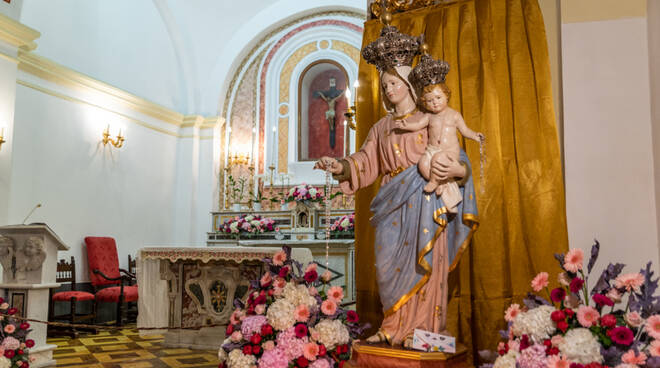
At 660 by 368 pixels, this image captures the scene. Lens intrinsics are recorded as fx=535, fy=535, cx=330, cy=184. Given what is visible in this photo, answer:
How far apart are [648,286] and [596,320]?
190mm

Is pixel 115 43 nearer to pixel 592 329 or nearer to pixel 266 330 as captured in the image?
pixel 266 330

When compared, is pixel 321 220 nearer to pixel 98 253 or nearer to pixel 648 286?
pixel 98 253

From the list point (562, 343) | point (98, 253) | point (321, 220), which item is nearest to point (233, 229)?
point (321, 220)

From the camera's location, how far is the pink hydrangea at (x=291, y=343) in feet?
8.10

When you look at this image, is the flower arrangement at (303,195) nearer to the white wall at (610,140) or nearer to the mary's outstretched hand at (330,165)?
the white wall at (610,140)

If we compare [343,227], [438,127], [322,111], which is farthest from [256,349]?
[322,111]

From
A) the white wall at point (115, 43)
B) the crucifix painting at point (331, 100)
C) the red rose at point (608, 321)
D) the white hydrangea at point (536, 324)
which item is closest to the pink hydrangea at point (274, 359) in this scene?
the white hydrangea at point (536, 324)

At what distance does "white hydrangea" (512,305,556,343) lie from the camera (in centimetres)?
180

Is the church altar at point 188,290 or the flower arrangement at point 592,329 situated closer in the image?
the flower arrangement at point 592,329

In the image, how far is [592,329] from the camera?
1735 millimetres

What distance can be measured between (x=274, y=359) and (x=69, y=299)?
4.93 metres

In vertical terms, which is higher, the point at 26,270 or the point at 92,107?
the point at 92,107

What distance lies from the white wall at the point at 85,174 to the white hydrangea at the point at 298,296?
17.9 ft

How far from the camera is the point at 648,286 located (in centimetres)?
165
